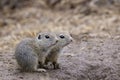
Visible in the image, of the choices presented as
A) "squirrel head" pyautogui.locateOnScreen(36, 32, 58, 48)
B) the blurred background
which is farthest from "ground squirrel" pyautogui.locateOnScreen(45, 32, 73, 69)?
the blurred background

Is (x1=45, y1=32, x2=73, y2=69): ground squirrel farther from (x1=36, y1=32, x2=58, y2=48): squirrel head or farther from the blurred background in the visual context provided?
the blurred background

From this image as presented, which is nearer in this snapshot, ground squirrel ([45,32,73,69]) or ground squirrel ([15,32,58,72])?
ground squirrel ([15,32,58,72])

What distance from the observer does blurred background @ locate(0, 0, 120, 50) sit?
28.9 ft

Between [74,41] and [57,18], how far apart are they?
2.67 metres

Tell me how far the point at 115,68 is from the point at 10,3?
6.24 meters

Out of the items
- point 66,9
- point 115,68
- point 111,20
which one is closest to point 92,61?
point 115,68

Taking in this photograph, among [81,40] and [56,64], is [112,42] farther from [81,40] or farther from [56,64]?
[56,64]

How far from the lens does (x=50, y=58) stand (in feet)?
18.5

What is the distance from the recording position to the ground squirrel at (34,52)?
17.9ft

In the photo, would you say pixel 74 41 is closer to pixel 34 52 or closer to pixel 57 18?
pixel 34 52

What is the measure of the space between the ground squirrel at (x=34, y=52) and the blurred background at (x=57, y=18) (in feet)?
8.48

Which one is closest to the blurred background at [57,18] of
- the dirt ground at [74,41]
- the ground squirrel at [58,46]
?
the dirt ground at [74,41]

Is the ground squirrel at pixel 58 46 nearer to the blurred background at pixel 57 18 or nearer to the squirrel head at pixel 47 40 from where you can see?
the squirrel head at pixel 47 40

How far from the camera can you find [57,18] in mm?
10062
